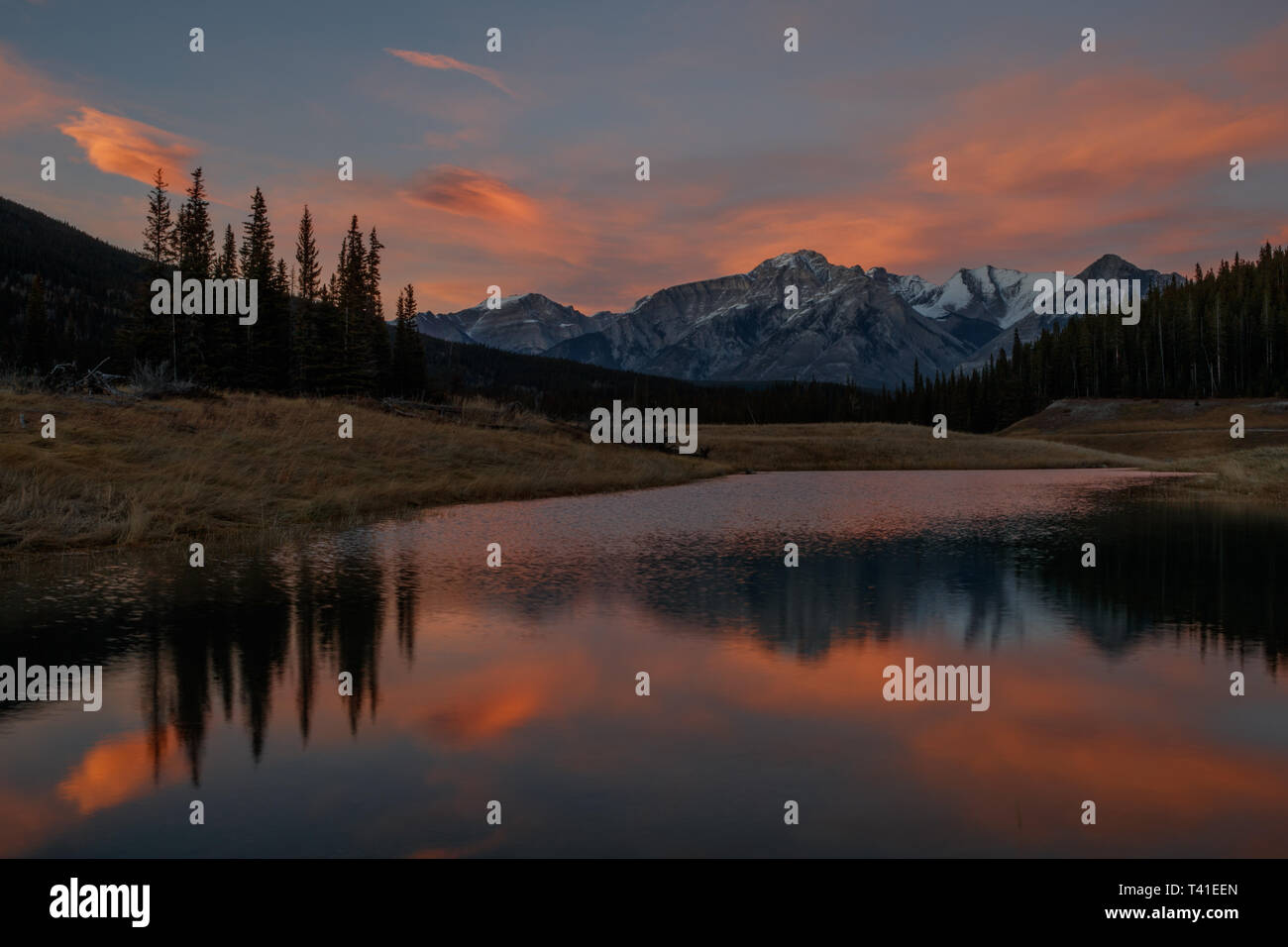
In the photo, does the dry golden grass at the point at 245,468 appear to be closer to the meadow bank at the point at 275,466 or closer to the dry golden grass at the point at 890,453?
the meadow bank at the point at 275,466

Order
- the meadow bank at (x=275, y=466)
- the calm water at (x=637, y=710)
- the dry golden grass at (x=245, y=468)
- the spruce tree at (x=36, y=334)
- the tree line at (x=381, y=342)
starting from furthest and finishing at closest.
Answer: the spruce tree at (x=36, y=334) → the tree line at (x=381, y=342) → the meadow bank at (x=275, y=466) → the dry golden grass at (x=245, y=468) → the calm water at (x=637, y=710)

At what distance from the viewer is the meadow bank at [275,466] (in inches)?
935

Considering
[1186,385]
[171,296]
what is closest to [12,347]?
[171,296]

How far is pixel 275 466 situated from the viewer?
110 feet

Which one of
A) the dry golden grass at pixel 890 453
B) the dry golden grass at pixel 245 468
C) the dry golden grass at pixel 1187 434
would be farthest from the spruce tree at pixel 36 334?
the dry golden grass at pixel 1187 434

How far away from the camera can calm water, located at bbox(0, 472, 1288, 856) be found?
688 cm

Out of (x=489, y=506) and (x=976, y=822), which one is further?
(x=489, y=506)

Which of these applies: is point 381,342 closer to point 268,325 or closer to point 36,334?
point 268,325

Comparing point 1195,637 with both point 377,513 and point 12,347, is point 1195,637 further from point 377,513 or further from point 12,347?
point 12,347

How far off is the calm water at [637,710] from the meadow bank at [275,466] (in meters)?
4.70

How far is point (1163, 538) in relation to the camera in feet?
87.2

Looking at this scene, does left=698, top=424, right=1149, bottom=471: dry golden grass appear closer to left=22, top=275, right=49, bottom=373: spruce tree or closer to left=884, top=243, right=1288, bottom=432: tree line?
left=884, top=243, right=1288, bottom=432: tree line

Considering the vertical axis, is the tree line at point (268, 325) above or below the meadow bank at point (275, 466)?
above
